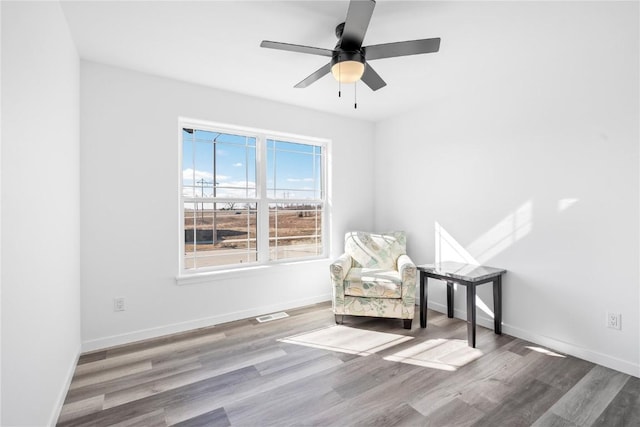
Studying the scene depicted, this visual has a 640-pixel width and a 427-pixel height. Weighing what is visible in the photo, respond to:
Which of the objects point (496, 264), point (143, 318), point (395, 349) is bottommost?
point (395, 349)

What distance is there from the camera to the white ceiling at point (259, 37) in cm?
191

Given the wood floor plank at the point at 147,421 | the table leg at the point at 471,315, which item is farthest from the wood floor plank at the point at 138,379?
the table leg at the point at 471,315

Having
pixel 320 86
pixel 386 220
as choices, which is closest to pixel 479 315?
pixel 386 220

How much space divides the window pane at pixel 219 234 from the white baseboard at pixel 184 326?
0.56 meters

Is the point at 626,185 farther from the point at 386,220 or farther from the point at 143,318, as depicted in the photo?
the point at 143,318

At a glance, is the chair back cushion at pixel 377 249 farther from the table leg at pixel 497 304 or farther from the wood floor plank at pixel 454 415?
the wood floor plank at pixel 454 415

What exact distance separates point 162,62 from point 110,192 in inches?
47.4

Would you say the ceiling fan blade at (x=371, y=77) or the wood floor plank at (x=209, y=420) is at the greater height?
the ceiling fan blade at (x=371, y=77)

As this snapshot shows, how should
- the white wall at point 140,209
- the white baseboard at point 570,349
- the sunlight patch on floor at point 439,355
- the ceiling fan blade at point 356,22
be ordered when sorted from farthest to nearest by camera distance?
the white wall at point 140,209 → the sunlight patch on floor at point 439,355 → the white baseboard at point 570,349 → the ceiling fan blade at point 356,22

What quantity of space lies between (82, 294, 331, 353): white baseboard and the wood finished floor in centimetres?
9

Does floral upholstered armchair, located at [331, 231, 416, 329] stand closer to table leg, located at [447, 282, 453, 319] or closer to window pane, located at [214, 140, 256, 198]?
table leg, located at [447, 282, 453, 319]

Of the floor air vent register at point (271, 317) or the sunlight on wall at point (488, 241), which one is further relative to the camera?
the floor air vent register at point (271, 317)

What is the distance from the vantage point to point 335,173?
4051 mm

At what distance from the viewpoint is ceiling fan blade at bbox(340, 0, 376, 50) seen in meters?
1.50
